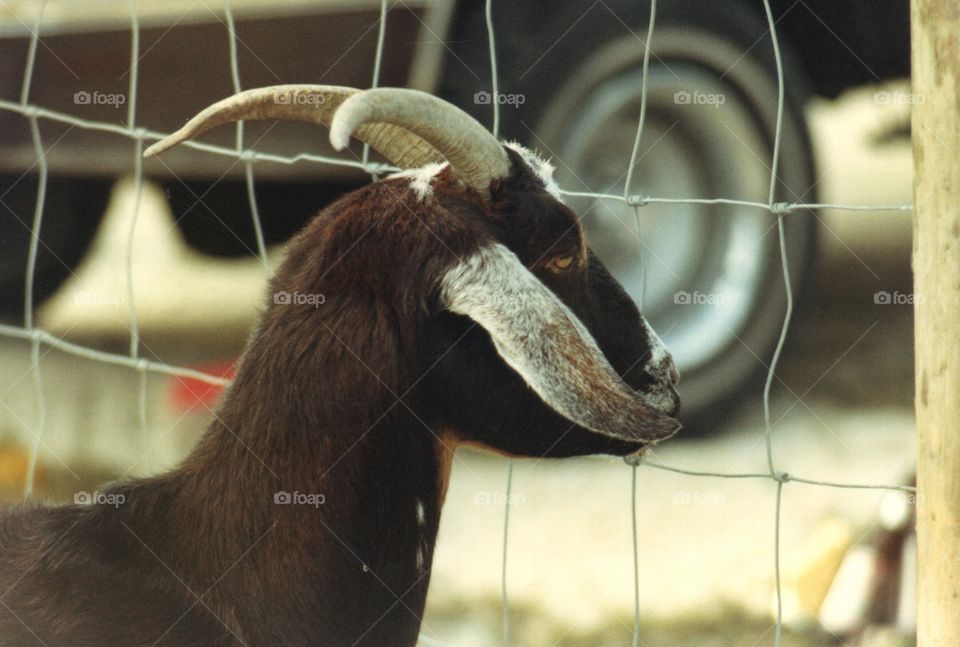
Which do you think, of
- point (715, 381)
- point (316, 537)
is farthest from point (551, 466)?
point (316, 537)

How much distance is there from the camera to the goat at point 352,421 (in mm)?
2158

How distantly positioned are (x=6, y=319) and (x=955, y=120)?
3.67 m

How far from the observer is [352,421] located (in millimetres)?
2211

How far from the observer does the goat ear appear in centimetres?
214

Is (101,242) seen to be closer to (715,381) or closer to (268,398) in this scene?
(715,381)

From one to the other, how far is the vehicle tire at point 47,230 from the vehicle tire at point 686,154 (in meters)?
1.66
